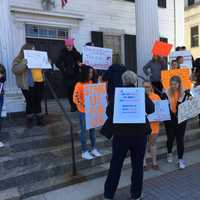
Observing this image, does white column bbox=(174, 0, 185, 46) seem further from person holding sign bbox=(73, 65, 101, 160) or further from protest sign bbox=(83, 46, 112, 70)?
person holding sign bbox=(73, 65, 101, 160)

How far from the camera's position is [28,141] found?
15.5ft

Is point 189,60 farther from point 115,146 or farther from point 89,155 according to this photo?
point 115,146

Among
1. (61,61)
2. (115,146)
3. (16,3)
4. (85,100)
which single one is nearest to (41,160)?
(85,100)

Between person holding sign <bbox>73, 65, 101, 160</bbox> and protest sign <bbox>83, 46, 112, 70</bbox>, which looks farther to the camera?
protest sign <bbox>83, 46, 112, 70</bbox>

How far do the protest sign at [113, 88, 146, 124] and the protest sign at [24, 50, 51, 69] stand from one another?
7.71 feet

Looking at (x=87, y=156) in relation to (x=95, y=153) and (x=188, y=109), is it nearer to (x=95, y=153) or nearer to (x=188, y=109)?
(x=95, y=153)

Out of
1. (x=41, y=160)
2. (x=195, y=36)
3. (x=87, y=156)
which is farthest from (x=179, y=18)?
(x=195, y=36)

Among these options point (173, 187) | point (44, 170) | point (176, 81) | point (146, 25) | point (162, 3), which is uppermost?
Result: point (162, 3)

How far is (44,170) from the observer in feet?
13.9

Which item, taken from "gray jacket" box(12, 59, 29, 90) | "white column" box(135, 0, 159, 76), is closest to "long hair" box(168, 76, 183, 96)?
"gray jacket" box(12, 59, 29, 90)

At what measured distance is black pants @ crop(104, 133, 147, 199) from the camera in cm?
328

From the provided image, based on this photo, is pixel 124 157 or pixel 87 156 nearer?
pixel 124 157

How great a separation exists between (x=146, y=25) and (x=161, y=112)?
3.41 m

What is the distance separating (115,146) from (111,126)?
241mm
